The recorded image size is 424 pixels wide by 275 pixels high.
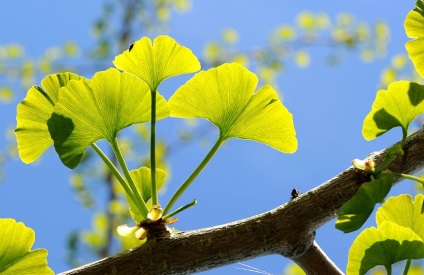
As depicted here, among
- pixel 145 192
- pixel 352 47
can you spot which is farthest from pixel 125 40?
pixel 145 192

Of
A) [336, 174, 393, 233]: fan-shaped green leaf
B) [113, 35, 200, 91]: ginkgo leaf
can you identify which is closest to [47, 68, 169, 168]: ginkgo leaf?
[113, 35, 200, 91]: ginkgo leaf

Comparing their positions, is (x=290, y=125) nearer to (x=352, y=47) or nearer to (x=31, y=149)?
(x=31, y=149)

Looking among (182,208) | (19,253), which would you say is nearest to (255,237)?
(182,208)

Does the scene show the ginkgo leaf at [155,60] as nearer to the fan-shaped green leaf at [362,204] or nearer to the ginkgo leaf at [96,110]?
the ginkgo leaf at [96,110]

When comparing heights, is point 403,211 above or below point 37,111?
below

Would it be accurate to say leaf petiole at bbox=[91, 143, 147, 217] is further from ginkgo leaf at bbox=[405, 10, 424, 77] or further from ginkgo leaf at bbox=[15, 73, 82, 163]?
ginkgo leaf at bbox=[405, 10, 424, 77]

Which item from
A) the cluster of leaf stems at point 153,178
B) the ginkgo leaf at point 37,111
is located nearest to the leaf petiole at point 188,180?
the cluster of leaf stems at point 153,178

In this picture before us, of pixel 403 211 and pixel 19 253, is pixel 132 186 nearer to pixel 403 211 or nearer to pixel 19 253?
pixel 19 253
